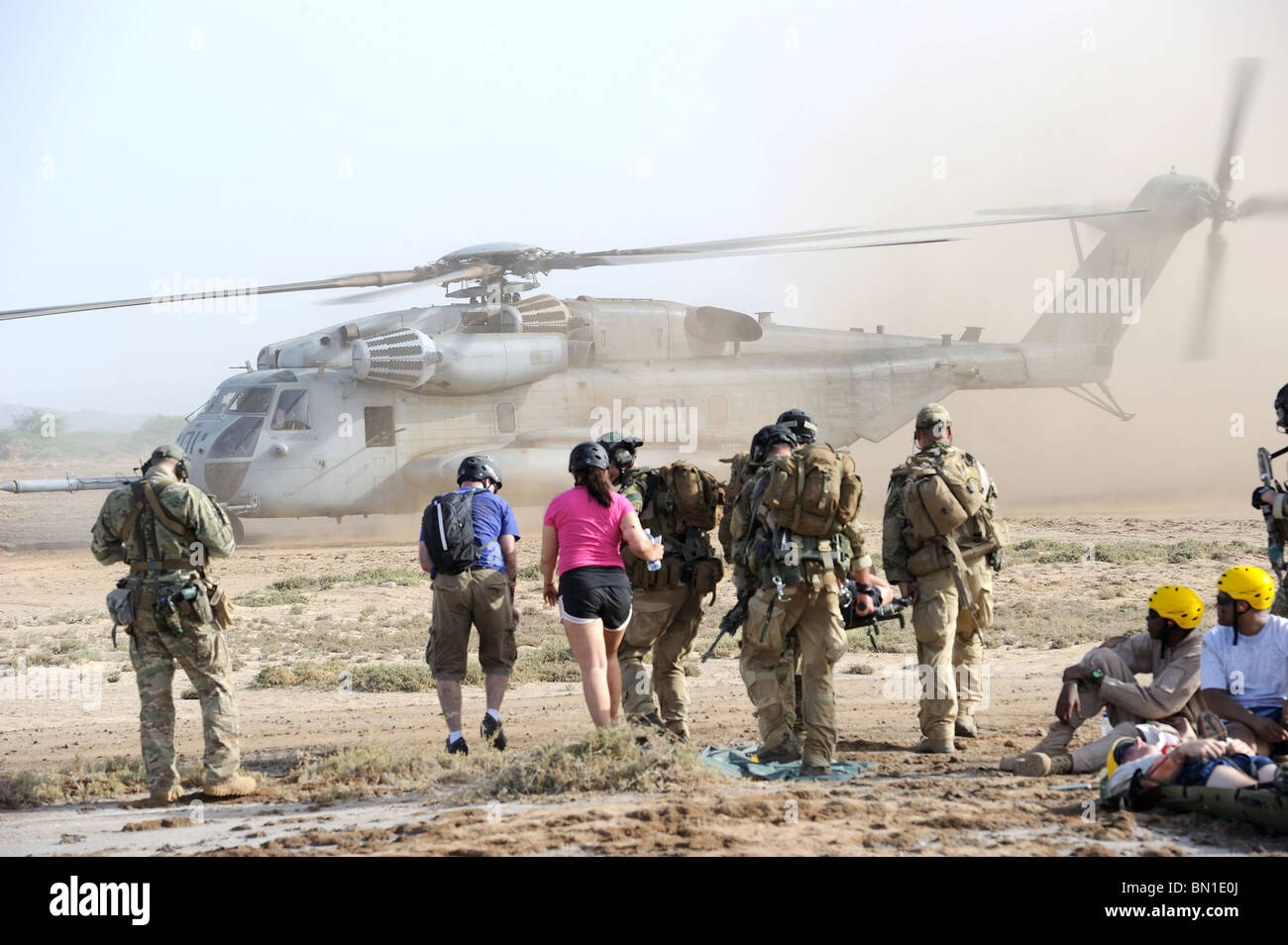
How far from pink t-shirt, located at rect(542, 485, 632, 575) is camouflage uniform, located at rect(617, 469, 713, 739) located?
1.59 ft

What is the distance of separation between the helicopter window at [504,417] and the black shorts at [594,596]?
44.2 feet

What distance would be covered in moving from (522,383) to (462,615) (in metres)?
12.9

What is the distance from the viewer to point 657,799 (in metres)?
5.51

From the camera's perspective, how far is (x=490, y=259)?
60.6ft

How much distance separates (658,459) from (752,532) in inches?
556

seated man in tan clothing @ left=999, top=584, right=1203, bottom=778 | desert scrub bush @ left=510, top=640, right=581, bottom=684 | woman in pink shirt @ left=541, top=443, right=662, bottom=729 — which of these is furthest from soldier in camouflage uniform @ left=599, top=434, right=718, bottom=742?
desert scrub bush @ left=510, top=640, right=581, bottom=684

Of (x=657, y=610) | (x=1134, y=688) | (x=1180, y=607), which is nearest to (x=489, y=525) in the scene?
(x=657, y=610)

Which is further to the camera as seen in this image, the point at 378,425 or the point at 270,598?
the point at 378,425

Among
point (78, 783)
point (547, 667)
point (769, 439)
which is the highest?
point (769, 439)

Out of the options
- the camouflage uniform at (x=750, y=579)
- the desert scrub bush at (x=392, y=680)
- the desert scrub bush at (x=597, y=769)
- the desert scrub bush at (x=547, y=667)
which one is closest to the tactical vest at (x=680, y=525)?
the camouflage uniform at (x=750, y=579)

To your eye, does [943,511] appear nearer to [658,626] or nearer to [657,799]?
[658,626]

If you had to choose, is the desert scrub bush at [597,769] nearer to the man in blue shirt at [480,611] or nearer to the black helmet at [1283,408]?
the man in blue shirt at [480,611]

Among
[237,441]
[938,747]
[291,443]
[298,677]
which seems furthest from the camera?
[291,443]
